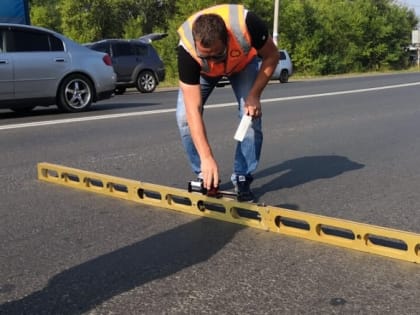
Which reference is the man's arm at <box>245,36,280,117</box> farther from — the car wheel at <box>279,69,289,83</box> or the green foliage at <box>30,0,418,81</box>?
the green foliage at <box>30,0,418,81</box>

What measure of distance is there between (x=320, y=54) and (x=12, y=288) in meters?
39.1

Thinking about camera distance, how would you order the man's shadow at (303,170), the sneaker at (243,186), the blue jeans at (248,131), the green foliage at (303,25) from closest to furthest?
the blue jeans at (248,131), the sneaker at (243,186), the man's shadow at (303,170), the green foliage at (303,25)

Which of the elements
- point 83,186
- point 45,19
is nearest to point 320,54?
point 45,19

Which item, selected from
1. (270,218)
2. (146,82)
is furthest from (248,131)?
(146,82)

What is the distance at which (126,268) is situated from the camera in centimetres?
344

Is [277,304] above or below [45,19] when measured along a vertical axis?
below

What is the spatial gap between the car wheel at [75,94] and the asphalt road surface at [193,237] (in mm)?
2764

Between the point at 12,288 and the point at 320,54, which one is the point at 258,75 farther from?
the point at 320,54

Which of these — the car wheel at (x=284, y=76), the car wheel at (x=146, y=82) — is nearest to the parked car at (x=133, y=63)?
the car wheel at (x=146, y=82)

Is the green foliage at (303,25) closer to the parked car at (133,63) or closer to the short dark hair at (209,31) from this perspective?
the parked car at (133,63)

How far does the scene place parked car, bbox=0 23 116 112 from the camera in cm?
1048

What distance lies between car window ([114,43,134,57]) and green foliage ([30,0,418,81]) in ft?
49.8

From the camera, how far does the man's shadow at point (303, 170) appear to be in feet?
18.1

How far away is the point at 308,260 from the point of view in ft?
11.5
